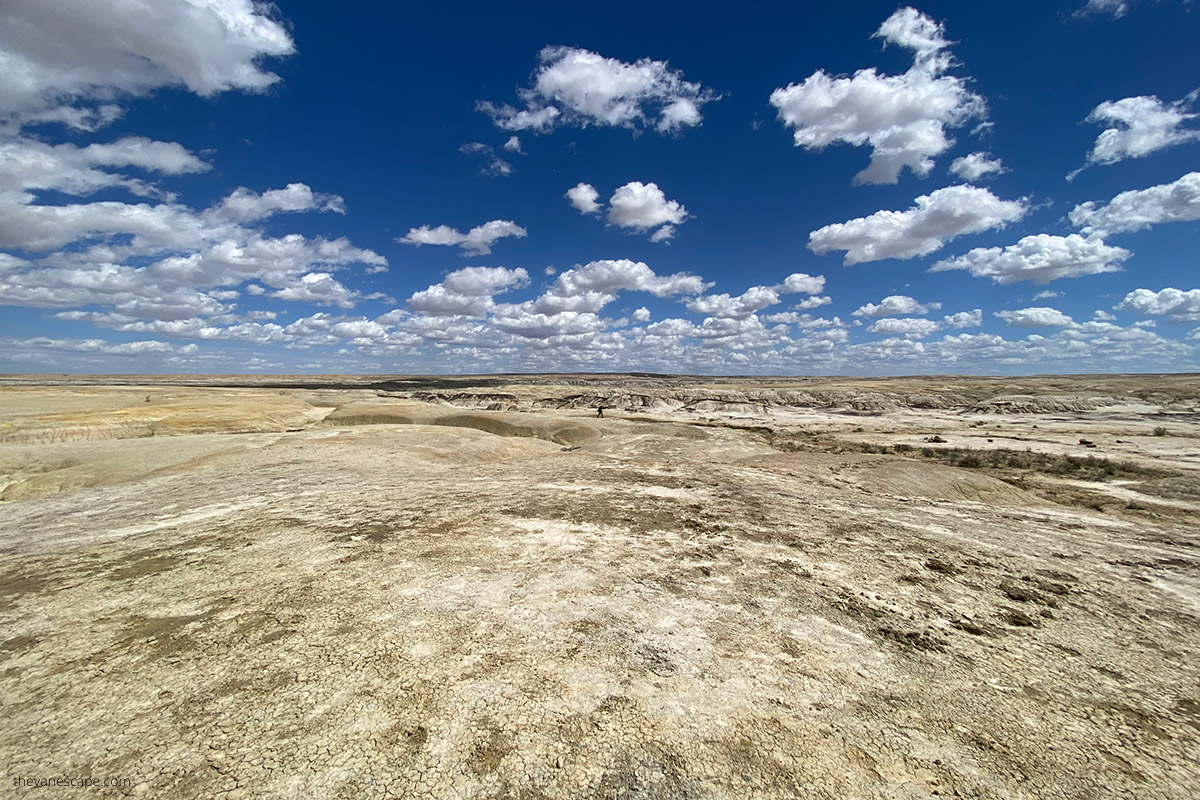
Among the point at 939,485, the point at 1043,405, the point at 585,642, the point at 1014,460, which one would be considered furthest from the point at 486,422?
the point at 1043,405

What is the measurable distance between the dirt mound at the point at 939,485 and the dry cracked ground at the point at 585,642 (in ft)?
4.64

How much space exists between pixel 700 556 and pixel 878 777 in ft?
14.8

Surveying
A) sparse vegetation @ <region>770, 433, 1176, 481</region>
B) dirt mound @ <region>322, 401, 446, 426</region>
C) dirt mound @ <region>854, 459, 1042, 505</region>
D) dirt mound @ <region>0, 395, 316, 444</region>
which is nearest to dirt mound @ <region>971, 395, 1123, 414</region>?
sparse vegetation @ <region>770, 433, 1176, 481</region>

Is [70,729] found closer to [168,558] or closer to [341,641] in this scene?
[341,641]

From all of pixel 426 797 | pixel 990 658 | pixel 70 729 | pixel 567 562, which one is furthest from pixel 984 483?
pixel 70 729

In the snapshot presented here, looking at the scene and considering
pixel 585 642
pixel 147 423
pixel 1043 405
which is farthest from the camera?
pixel 1043 405

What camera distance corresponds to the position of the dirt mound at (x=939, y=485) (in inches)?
551

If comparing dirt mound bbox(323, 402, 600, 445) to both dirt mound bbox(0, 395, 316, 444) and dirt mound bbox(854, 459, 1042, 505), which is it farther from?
dirt mound bbox(854, 459, 1042, 505)

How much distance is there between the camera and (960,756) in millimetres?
3756

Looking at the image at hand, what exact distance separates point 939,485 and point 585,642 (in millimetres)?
14473

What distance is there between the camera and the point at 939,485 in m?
14.7

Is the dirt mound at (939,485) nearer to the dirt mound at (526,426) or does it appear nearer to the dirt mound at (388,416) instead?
the dirt mound at (526,426)

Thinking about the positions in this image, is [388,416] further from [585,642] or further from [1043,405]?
[1043,405]

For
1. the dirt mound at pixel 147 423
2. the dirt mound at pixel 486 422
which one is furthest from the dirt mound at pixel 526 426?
the dirt mound at pixel 147 423
